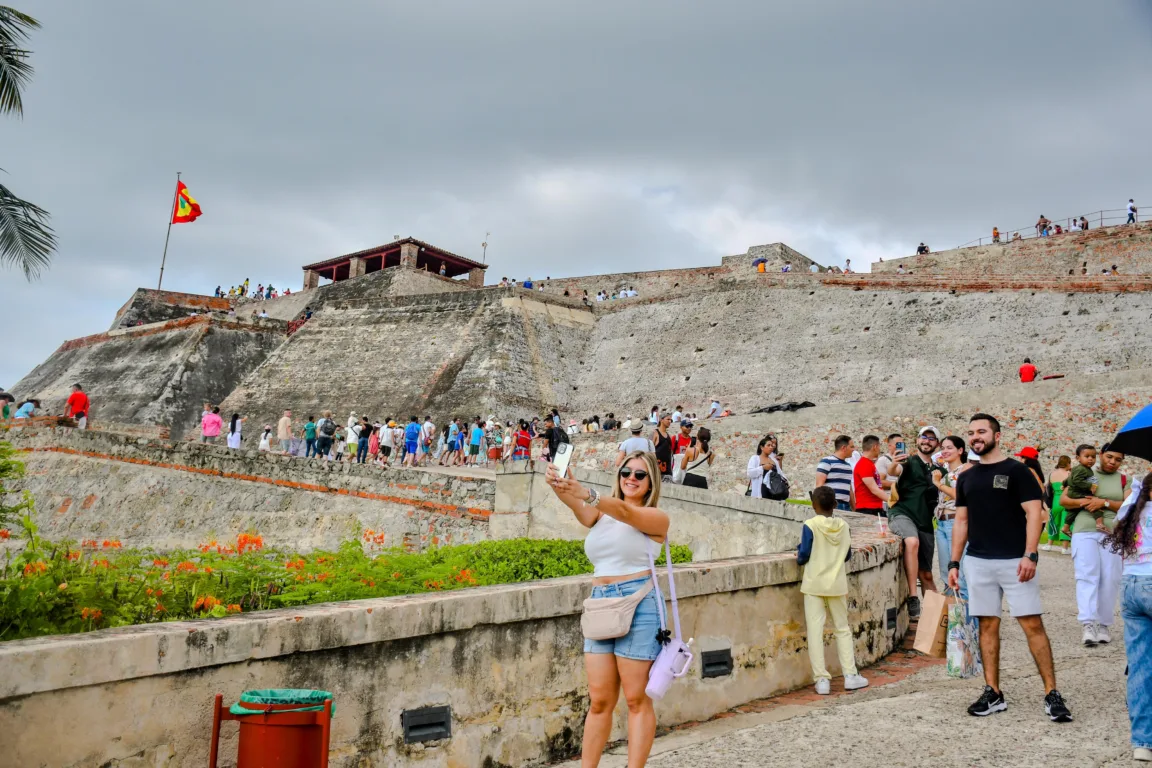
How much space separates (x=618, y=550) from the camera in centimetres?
386

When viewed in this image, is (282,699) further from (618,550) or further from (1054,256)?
(1054,256)

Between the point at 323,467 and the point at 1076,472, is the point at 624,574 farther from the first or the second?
the point at 323,467

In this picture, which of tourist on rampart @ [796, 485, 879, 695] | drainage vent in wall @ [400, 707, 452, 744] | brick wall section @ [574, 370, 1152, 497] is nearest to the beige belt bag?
drainage vent in wall @ [400, 707, 452, 744]

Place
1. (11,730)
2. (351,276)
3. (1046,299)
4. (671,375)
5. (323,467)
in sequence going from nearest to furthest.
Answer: (11,730), (323,467), (1046,299), (671,375), (351,276)

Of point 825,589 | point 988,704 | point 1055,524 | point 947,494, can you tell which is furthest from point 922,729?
point 1055,524

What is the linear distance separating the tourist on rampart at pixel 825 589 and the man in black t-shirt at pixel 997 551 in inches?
38.8

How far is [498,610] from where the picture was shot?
450 cm

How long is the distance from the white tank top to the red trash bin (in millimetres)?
1254

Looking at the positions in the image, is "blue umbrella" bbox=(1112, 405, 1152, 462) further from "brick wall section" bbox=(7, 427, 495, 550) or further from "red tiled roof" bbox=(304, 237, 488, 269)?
"red tiled roof" bbox=(304, 237, 488, 269)

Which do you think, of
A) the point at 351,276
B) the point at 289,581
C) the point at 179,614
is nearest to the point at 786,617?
the point at 289,581

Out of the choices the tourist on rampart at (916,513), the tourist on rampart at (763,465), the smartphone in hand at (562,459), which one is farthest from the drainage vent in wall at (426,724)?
the tourist on rampart at (763,465)

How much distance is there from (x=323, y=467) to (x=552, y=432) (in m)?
4.09

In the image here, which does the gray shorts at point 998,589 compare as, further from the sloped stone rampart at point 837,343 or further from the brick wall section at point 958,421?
the sloped stone rampart at point 837,343

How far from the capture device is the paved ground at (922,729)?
167 inches
